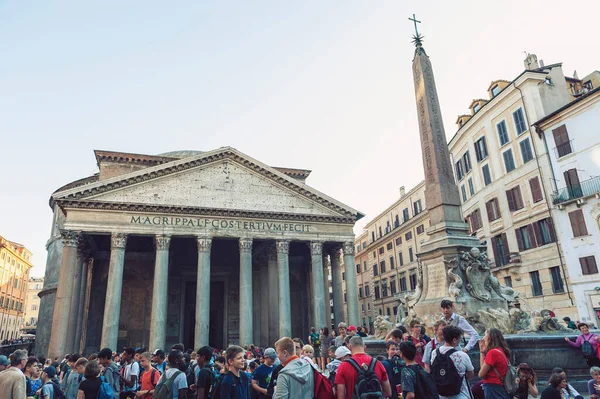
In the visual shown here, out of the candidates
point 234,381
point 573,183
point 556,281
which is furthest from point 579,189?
point 234,381

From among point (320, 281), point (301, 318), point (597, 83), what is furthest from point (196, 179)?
point (597, 83)

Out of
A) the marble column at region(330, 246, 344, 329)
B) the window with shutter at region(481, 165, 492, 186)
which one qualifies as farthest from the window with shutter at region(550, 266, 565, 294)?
the marble column at region(330, 246, 344, 329)

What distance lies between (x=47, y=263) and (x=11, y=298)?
1021 inches

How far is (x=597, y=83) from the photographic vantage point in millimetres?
22484

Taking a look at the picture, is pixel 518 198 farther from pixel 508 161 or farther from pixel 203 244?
pixel 203 244

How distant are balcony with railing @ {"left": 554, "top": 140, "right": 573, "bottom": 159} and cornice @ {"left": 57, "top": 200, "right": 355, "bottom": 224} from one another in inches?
436

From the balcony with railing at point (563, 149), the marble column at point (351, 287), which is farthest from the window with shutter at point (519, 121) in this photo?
the marble column at point (351, 287)

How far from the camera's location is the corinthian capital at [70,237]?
746 inches

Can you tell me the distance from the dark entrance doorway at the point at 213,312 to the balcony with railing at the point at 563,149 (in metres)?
21.3

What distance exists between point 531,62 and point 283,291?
19.6 metres

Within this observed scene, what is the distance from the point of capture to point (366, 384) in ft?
10.6

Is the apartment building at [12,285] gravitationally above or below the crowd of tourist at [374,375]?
above

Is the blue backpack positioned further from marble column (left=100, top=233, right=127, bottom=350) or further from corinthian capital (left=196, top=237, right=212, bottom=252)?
corinthian capital (left=196, top=237, right=212, bottom=252)

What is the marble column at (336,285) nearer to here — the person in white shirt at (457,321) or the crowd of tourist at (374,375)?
the crowd of tourist at (374,375)
